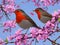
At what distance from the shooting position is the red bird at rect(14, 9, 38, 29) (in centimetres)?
683

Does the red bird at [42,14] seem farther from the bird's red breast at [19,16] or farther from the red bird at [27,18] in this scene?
the bird's red breast at [19,16]

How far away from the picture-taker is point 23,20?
279 inches

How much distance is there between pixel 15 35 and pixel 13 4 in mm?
4213

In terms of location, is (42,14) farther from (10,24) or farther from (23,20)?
(10,24)

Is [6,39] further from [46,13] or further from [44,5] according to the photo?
[44,5]

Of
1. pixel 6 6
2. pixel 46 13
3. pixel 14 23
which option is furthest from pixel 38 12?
pixel 6 6

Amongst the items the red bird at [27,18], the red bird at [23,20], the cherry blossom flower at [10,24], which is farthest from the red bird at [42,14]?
the cherry blossom flower at [10,24]

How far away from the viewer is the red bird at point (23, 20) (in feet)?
22.4

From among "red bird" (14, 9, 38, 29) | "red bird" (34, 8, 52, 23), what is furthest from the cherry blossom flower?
"red bird" (34, 8, 52, 23)

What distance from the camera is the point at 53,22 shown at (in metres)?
5.66

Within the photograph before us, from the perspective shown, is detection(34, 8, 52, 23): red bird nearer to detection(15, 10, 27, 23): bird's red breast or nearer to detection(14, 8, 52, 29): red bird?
detection(14, 8, 52, 29): red bird

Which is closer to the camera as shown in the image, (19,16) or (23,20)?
(23,20)

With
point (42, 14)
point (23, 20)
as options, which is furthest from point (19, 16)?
point (42, 14)

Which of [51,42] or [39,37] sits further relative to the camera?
[51,42]
